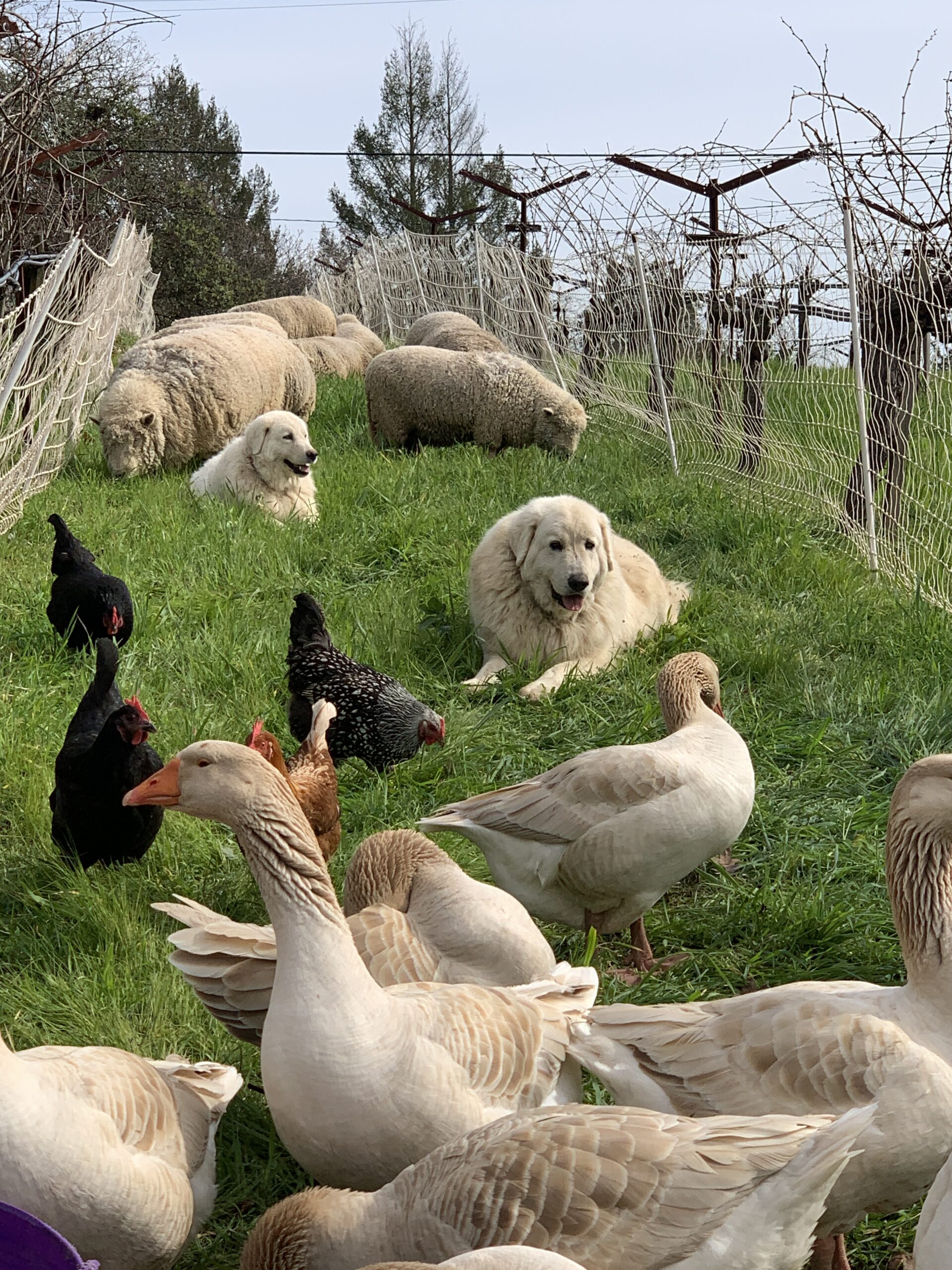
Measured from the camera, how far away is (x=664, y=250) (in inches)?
446

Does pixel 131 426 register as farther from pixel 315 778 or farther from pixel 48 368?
pixel 315 778

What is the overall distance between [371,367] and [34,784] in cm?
819

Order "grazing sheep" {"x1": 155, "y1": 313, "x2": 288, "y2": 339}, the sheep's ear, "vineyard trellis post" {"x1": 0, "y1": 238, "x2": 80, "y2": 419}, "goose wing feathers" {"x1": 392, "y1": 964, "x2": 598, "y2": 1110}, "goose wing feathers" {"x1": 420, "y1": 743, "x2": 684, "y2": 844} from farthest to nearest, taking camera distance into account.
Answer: "grazing sheep" {"x1": 155, "y1": 313, "x2": 288, "y2": 339}
"vineyard trellis post" {"x1": 0, "y1": 238, "x2": 80, "y2": 419}
the sheep's ear
"goose wing feathers" {"x1": 420, "y1": 743, "x2": 684, "y2": 844}
"goose wing feathers" {"x1": 392, "y1": 964, "x2": 598, "y2": 1110}

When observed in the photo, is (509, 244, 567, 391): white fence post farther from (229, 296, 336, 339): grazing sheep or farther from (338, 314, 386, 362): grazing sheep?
(229, 296, 336, 339): grazing sheep

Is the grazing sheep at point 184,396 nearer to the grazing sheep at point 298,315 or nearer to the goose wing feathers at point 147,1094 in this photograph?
the grazing sheep at point 298,315

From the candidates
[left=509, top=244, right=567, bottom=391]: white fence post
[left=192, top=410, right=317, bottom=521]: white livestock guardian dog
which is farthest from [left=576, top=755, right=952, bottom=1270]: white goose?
[left=509, top=244, right=567, bottom=391]: white fence post

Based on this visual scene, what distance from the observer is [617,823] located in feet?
11.7

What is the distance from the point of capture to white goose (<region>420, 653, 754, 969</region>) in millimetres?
3559

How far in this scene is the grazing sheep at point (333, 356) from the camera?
1662cm

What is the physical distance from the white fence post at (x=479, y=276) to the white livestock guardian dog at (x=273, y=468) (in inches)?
397

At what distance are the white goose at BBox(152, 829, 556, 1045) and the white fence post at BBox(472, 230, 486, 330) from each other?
15.7m

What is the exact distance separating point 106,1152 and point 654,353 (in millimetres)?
10337

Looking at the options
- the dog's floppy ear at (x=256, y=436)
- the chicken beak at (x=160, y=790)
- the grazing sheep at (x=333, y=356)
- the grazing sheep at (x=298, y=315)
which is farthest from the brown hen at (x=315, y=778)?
the grazing sheep at (x=298, y=315)

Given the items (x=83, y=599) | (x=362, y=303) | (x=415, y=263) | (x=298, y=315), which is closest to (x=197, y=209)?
(x=362, y=303)
